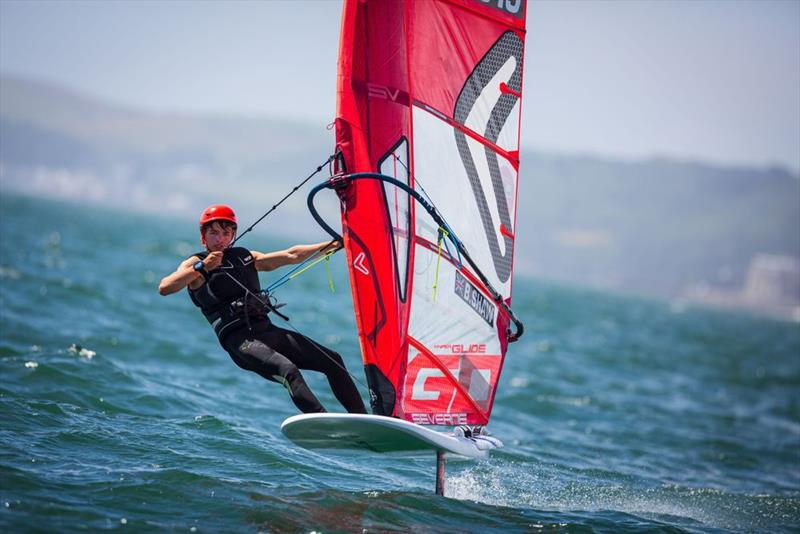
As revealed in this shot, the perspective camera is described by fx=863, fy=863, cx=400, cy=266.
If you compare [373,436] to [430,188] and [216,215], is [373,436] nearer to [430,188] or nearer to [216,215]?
[430,188]

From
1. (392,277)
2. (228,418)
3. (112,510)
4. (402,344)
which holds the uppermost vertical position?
(392,277)

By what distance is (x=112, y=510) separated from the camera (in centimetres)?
556

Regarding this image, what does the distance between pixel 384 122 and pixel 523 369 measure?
517 inches

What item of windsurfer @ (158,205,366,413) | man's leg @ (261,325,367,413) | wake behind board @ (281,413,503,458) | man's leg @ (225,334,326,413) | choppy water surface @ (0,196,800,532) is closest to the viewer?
wake behind board @ (281,413,503,458)

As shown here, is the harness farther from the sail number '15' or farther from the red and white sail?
the sail number '15'

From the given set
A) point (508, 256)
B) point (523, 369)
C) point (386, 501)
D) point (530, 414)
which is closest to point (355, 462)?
point (386, 501)

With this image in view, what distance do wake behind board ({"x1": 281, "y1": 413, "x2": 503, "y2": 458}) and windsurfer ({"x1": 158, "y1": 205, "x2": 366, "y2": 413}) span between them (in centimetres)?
26

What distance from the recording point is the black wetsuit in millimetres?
6402

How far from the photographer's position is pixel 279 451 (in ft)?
26.2

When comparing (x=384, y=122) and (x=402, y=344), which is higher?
(x=384, y=122)

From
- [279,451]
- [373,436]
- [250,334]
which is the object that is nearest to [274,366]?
[250,334]

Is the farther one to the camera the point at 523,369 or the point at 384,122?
the point at 523,369

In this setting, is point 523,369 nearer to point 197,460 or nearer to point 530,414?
point 530,414

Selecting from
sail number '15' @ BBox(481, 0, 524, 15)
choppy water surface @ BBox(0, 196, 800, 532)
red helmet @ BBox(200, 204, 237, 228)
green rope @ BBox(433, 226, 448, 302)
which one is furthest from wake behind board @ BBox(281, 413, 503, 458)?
sail number '15' @ BBox(481, 0, 524, 15)
